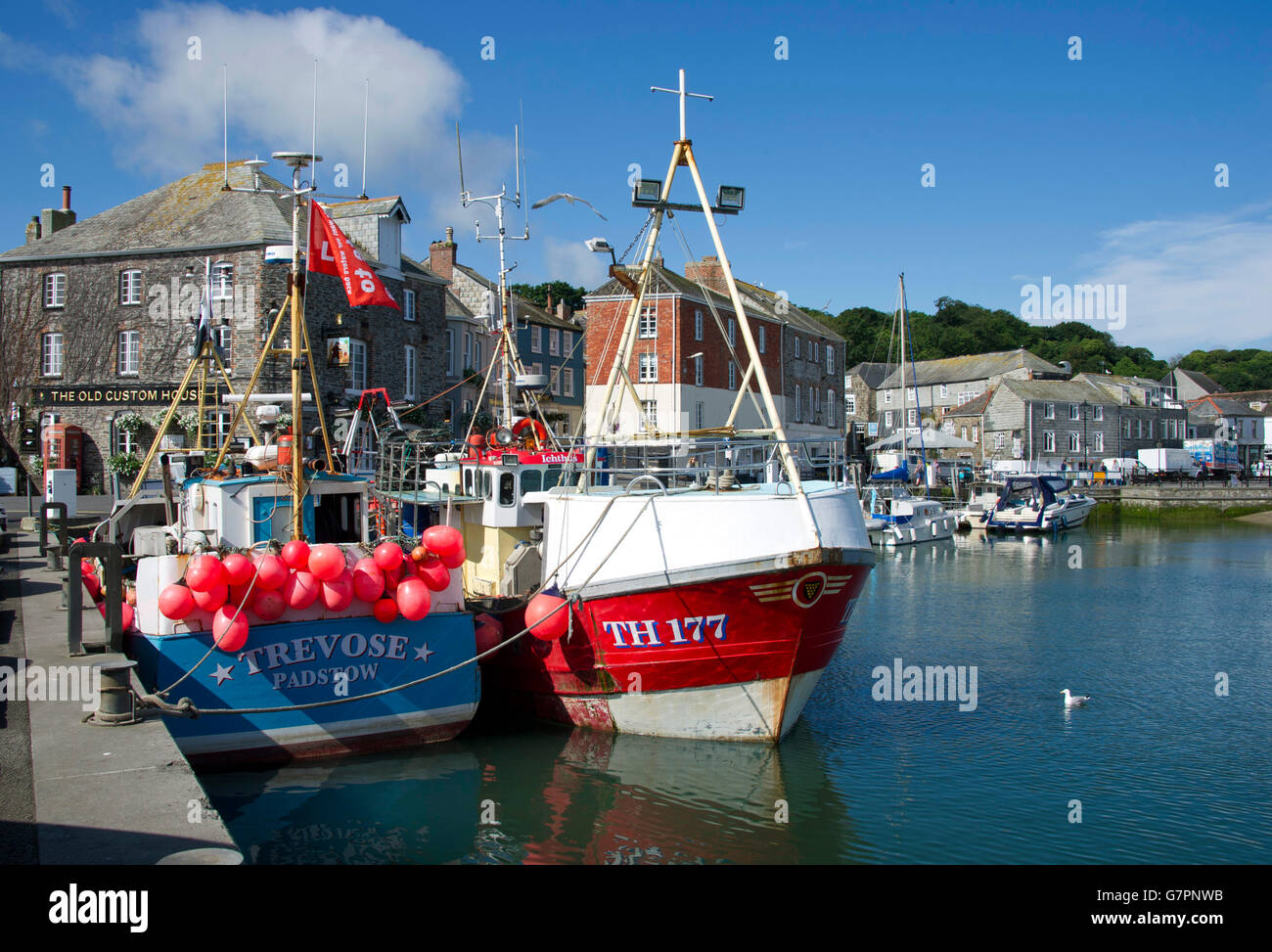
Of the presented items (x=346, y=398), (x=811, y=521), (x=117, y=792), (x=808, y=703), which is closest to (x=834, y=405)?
(x=346, y=398)

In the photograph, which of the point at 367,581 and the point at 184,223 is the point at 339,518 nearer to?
the point at 367,581

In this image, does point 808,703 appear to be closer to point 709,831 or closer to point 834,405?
point 709,831

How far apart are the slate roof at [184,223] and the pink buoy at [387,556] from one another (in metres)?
22.5

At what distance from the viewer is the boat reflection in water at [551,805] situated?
10.5 metres

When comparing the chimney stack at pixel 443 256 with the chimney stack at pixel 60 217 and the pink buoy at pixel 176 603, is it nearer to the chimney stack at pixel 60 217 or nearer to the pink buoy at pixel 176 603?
the chimney stack at pixel 60 217

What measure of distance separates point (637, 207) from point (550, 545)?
5.29 metres

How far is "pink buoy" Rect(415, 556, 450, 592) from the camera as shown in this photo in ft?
41.8

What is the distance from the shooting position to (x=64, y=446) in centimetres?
3228

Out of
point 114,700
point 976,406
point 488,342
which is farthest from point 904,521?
point 114,700

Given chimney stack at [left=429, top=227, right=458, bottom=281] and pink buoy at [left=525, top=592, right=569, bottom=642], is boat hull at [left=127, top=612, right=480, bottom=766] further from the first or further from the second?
chimney stack at [left=429, top=227, right=458, bottom=281]

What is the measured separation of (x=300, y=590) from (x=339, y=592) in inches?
18.3

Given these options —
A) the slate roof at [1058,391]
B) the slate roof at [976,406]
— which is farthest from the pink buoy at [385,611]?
the slate roof at [976,406]

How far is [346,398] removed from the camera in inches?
1362

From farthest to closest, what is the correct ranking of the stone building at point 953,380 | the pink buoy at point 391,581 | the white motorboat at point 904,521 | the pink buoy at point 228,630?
the stone building at point 953,380
the white motorboat at point 904,521
the pink buoy at point 391,581
the pink buoy at point 228,630
